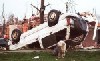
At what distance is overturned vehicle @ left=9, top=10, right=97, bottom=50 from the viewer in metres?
29.6

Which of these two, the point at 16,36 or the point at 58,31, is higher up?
the point at 58,31

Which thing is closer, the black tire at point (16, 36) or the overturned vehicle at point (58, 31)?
the overturned vehicle at point (58, 31)

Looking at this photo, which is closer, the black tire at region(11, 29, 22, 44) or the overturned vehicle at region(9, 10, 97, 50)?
the overturned vehicle at region(9, 10, 97, 50)

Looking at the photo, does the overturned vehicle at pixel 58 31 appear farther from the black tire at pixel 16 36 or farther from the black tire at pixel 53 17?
the black tire at pixel 16 36

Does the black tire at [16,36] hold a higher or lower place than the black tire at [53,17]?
lower

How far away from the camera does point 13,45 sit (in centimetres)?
3294

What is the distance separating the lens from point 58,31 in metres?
29.9

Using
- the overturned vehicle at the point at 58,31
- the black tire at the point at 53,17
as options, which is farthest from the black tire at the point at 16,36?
the black tire at the point at 53,17

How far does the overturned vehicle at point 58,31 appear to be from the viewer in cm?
2962

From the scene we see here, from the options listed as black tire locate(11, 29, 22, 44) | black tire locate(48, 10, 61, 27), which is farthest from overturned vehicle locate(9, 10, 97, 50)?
black tire locate(11, 29, 22, 44)

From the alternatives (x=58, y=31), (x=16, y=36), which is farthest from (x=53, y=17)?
(x=16, y=36)

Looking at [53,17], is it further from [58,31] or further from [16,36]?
[16,36]

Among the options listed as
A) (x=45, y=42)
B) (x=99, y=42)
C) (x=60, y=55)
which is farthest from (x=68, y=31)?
(x=99, y=42)

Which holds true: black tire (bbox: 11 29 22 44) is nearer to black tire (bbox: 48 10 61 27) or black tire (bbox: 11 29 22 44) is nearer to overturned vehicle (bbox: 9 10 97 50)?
overturned vehicle (bbox: 9 10 97 50)
